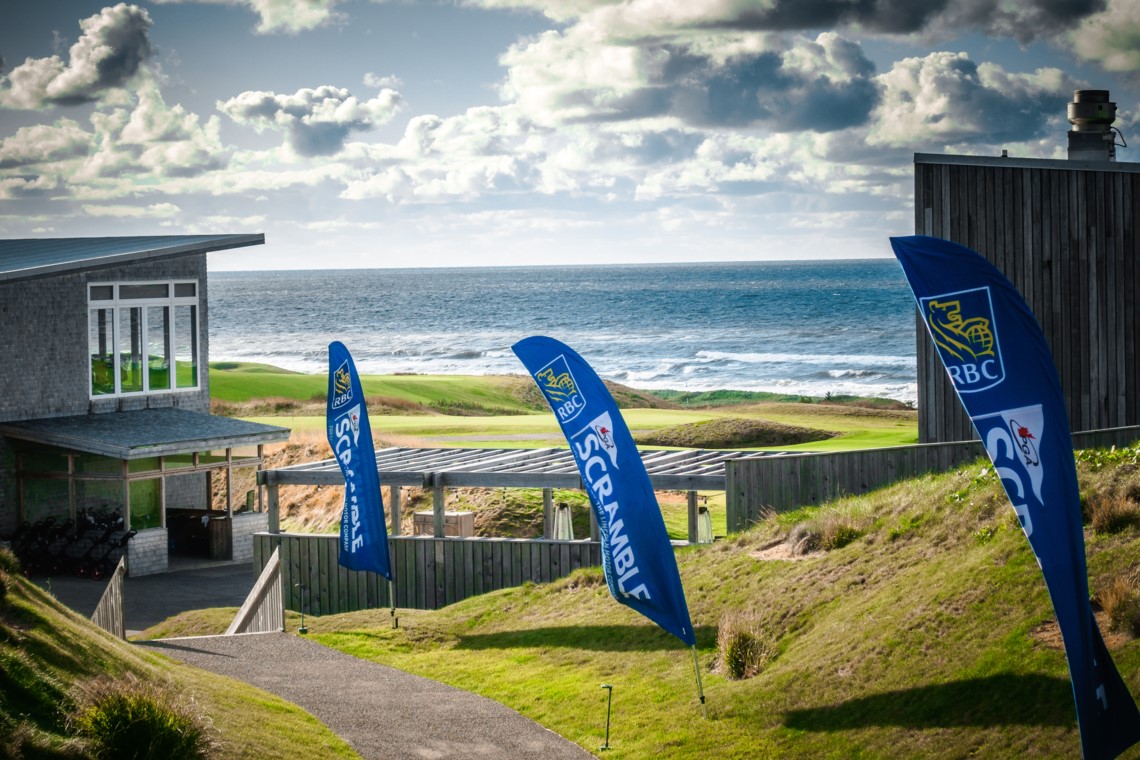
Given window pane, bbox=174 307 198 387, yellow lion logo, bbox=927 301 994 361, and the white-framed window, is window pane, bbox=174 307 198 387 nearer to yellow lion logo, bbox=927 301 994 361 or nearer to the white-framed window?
the white-framed window

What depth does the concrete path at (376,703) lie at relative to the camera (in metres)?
10.4

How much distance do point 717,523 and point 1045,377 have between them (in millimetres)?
15094

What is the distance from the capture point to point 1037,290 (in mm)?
15578

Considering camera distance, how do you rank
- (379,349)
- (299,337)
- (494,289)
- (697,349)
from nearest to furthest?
(697,349) < (379,349) < (299,337) < (494,289)

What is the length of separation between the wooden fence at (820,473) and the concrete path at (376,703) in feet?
17.3

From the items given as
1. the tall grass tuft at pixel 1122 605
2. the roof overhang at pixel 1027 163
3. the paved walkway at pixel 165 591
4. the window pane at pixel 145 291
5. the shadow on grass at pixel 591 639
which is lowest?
the paved walkway at pixel 165 591

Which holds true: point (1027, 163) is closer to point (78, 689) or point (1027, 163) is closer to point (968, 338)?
point (968, 338)

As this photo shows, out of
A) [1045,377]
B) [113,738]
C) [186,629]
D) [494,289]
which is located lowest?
[186,629]

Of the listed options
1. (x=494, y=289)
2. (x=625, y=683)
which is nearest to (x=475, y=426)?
(x=625, y=683)

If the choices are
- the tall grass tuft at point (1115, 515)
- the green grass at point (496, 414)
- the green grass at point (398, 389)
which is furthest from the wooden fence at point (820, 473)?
the green grass at point (398, 389)

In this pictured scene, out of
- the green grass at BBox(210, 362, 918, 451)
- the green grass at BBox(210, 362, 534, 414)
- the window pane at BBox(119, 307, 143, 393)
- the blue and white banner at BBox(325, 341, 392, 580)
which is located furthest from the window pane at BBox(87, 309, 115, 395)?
the green grass at BBox(210, 362, 534, 414)

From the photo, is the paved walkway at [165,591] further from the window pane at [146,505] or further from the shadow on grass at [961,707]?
the shadow on grass at [961,707]

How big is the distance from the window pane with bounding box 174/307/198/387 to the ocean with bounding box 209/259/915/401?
137 ft

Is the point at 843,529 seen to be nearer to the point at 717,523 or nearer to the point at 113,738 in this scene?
the point at 113,738
